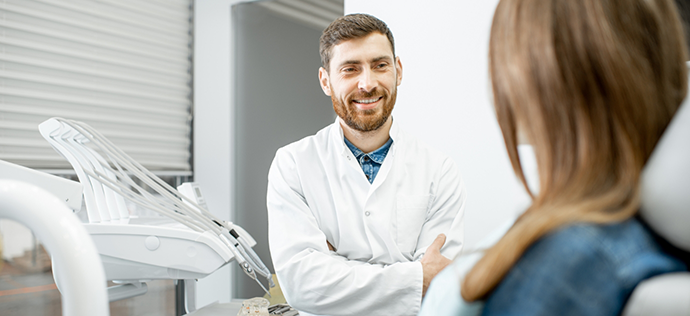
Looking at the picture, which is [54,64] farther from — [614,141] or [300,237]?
[614,141]

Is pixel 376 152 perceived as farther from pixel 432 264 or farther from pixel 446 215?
pixel 432 264

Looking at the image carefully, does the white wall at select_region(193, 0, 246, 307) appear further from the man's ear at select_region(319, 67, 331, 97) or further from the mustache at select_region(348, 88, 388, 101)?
the mustache at select_region(348, 88, 388, 101)

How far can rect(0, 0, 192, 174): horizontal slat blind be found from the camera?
2.03 m

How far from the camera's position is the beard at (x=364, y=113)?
61.9 inches

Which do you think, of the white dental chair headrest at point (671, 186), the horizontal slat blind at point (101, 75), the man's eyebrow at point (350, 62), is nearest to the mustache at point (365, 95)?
the man's eyebrow at point (350, 62)

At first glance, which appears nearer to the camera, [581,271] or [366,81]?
[581,271]

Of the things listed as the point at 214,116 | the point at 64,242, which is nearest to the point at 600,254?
the point at 64,242

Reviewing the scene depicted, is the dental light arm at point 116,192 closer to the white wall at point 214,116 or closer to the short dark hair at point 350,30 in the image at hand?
the short dark hair at point 350,30

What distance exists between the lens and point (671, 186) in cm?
38

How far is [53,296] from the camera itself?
6.89 ft

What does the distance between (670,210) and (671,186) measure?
22mm

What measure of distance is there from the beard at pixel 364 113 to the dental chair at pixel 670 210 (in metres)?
1.19

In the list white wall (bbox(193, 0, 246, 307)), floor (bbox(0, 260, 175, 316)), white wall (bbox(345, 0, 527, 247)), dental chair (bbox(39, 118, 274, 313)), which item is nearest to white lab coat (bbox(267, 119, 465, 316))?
dental chair (bbox(39, 118, 274, 313))

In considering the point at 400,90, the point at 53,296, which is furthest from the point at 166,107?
the point at 400,90
